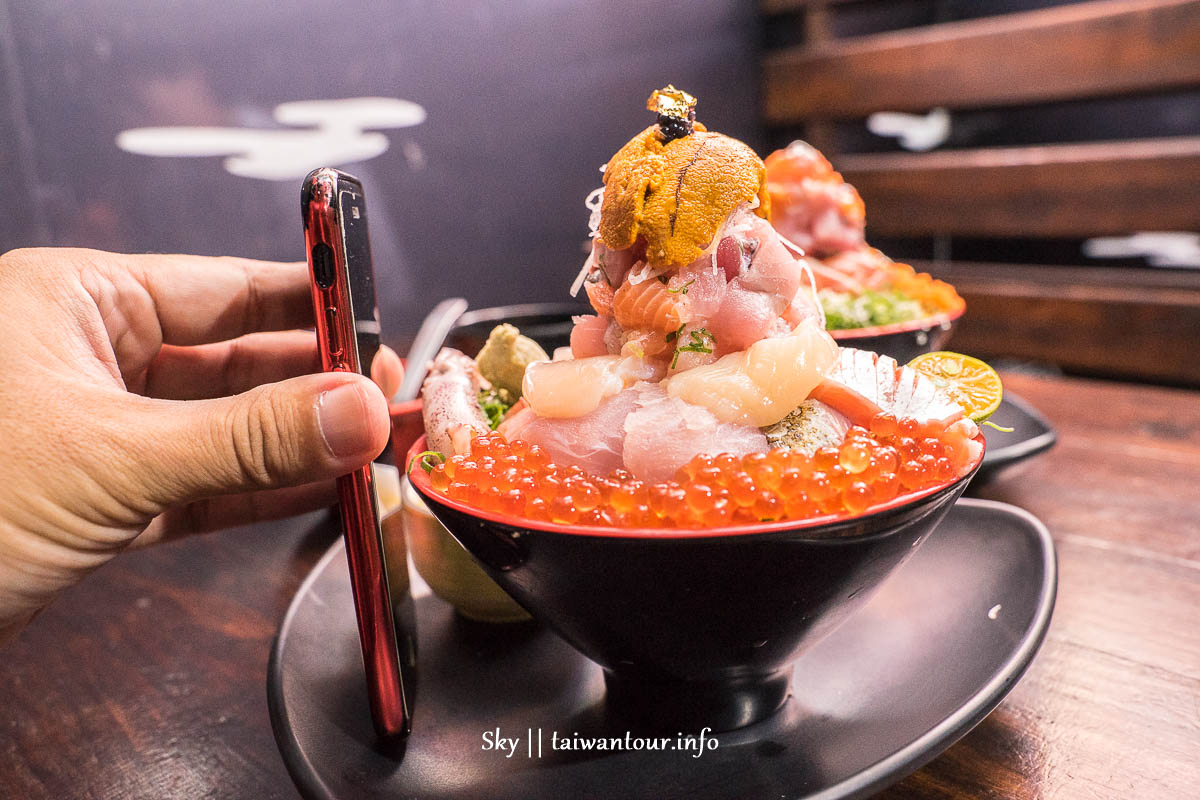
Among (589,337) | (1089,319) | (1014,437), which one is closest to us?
→ (589,337)

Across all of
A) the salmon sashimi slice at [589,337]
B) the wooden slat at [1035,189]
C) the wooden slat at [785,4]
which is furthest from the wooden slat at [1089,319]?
the salmon sashimi slice at [589,337]

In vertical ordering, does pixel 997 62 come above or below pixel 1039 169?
above

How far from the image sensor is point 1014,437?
120 cm

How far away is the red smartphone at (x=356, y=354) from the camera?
0.58 meters

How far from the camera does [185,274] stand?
90 centimetres

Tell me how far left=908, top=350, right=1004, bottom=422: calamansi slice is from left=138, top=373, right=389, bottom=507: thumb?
1.64 feet

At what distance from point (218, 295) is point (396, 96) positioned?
200cm

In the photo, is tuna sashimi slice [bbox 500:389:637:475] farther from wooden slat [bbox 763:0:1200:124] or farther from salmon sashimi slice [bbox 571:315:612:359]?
wooden slat [bbox 763:0:1200:124]

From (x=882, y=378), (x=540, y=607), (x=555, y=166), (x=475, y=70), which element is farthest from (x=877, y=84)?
(x=540, y=607)

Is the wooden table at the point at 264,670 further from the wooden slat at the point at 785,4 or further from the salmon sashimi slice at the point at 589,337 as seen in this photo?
the wooden slat at the point at 785,4

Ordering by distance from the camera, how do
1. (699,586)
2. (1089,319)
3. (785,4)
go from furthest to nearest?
(785,4)
(1089,319)
(699,586)

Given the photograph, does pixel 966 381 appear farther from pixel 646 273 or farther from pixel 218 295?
pixel 218 295

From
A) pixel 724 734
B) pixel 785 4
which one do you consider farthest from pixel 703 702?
pixel 785 4

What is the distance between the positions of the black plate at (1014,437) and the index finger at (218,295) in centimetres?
82
